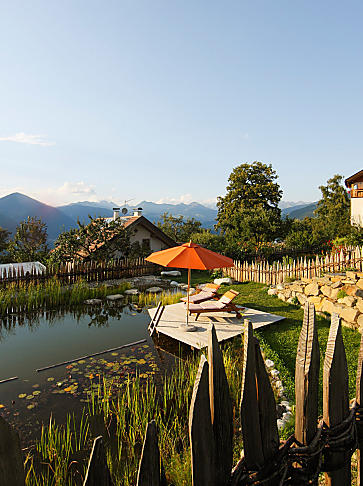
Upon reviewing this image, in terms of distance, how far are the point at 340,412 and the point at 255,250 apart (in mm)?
16680

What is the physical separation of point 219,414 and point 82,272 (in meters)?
13.7

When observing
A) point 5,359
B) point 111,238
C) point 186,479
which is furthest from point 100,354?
point 111,238

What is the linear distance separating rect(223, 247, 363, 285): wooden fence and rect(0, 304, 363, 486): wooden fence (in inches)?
374

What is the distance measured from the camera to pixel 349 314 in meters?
7.11

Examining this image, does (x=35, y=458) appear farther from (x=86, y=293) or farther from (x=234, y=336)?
(x=86, y=293)

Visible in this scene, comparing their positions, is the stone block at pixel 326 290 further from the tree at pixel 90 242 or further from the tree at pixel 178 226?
the tree at pixel 178 226

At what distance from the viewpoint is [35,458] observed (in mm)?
3422

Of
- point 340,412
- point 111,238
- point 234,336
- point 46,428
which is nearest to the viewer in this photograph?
point 340,412

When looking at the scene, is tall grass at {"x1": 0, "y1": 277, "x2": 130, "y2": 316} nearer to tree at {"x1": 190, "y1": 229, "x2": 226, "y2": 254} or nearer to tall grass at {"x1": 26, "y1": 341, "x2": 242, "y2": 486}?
tall grass at {"x1": 26, "y1": 341, "x2": 242, "y2": 486}

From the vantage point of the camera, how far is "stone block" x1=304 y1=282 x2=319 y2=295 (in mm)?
8703

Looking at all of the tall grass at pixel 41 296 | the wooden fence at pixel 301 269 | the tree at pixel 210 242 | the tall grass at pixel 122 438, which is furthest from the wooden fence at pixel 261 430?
the tree at pixel 210 242

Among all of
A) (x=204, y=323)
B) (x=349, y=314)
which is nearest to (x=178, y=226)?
(x=204, y=323)

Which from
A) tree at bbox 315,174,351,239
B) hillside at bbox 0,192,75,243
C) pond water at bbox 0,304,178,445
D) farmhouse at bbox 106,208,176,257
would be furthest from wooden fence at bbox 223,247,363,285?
hillside at bbox 0,192,75,243

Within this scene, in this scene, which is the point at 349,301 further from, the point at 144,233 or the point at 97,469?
Answer: the point at 144,233
